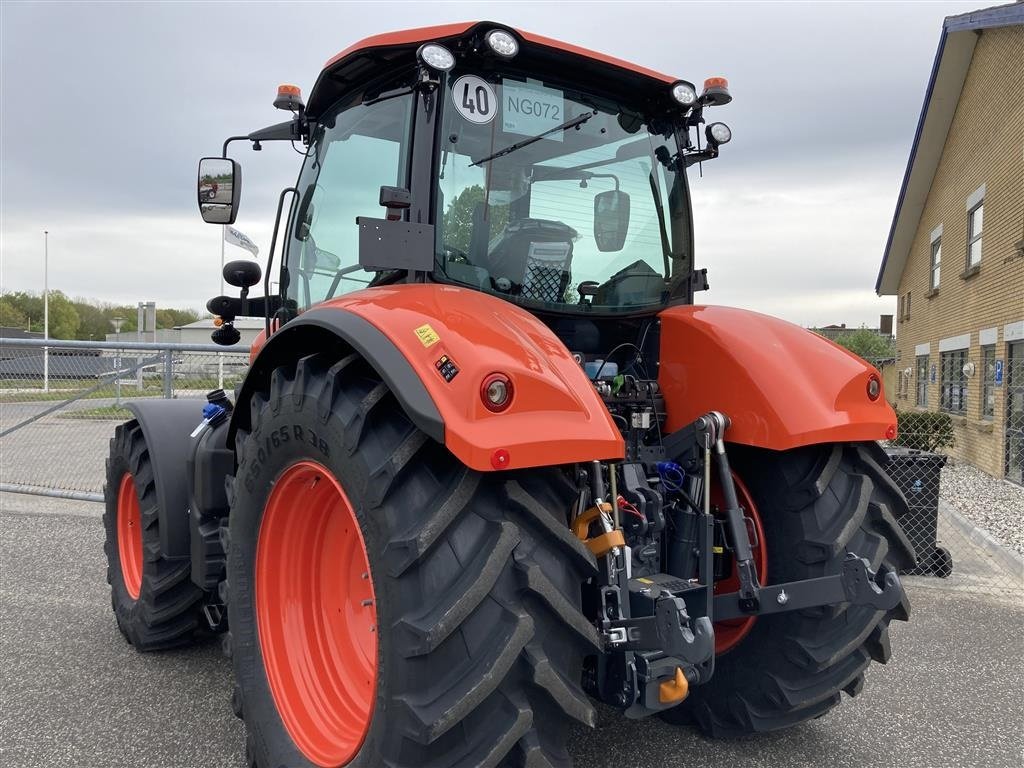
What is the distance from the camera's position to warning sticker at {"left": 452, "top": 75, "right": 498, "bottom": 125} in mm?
2664

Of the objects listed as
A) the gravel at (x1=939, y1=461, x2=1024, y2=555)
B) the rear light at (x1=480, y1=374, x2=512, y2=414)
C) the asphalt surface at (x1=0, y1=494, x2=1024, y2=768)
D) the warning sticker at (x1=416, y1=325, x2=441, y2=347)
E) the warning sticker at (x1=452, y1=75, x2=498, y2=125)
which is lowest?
the asphalt surface at (x1=0, y1=494, x2=1024, y2=768)

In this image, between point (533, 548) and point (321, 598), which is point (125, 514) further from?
point (533, 548)

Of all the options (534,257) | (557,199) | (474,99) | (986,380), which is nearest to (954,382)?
(986,380)

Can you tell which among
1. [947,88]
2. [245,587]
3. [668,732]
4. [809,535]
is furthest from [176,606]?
[947,88]

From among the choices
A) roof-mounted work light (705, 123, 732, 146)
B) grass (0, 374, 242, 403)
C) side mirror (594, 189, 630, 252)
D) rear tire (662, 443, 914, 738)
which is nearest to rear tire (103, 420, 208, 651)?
side mirror (594, 189, 630, 252)

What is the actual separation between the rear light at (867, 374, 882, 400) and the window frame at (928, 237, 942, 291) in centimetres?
1528

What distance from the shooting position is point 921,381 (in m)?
17.4

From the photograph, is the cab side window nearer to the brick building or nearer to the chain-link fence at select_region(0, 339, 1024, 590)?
the chain-link fence at select_region(0, 339, 1024, 590)

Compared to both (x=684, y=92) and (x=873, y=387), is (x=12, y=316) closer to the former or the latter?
(x=684, y=92)

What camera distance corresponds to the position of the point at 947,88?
48.8 feet

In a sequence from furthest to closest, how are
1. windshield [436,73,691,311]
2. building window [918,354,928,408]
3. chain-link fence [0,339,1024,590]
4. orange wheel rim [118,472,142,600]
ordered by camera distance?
1. building window [918,354,928,408]
2. chain-link fence [0,339,1024,590]
3. orange wheel rim [118,472,142,600]
4. windshield [436,73,691,311]

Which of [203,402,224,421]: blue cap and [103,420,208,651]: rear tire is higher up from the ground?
[203,402,224,421]: blue cap

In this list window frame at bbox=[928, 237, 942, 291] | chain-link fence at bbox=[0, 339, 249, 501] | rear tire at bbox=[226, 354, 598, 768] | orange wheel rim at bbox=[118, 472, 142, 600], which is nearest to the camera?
rear tire at bbox=[226, 354, 598, 768]

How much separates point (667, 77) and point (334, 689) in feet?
8.42
